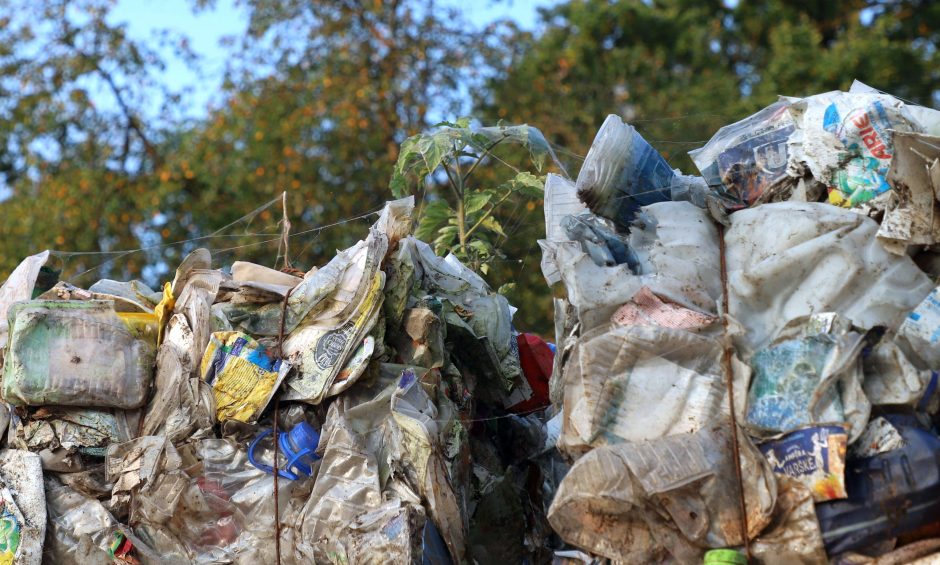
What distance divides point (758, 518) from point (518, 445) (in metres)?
1.20

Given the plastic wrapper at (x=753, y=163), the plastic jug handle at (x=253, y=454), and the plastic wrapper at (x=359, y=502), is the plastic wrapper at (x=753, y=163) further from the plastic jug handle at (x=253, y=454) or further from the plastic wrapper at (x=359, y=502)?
the plastic jug handle at (x=253, y=454)

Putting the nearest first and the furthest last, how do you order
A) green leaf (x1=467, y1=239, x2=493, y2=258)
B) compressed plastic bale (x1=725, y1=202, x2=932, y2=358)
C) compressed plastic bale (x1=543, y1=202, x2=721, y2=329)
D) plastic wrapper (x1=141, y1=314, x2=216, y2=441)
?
compressed plastic bale (x1=725, y1=202, x2=932, y2=358) < compressed plastic bale (x1=543, y1=202, x2=721, y2=329) < plastic wrapper (x1=141, y1=314, x2=216, y2=441) < green leaf (x1=467, y1=239, x2=493, y2=258)

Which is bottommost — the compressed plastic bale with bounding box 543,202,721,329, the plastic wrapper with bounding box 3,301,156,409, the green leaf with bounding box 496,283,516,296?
the green leaf with bounding box 496,283,516,296

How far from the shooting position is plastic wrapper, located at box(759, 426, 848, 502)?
Result: 7.25ft

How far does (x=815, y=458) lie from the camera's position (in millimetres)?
2244

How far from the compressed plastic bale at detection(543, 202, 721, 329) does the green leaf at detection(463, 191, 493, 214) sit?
102 cm

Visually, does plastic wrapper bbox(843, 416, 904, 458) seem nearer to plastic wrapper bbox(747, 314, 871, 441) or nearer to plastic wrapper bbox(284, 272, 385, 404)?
plastic wrapper bbox(747, 314, 871, 441)

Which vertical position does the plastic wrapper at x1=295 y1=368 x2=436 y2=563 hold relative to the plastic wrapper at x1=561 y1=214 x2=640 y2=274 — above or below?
below

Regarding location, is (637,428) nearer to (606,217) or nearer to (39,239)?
(606,217)

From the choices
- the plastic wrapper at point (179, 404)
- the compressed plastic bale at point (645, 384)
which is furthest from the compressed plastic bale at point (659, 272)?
the plastic wrapper at point (179, 404)

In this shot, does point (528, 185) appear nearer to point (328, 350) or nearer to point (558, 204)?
point (558, 204)

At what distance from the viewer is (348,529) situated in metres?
2.68

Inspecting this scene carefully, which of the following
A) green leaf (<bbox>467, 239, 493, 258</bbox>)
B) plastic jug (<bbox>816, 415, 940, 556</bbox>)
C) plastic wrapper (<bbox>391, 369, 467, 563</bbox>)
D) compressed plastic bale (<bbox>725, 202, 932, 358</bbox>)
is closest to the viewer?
plastic jug (<bbox>816, 415, 940, 556</bbox>)

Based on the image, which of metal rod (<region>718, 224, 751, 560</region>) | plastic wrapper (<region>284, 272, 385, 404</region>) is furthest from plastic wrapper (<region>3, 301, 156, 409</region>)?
metal rod (<region>718, 224, 751, 560</region>)
